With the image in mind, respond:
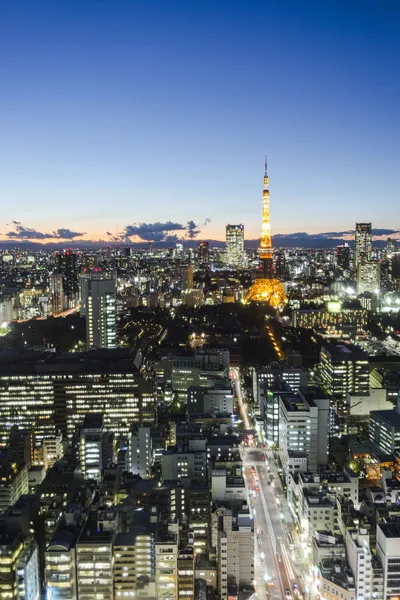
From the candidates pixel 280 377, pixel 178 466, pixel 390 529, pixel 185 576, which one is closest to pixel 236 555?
pixel 185 576

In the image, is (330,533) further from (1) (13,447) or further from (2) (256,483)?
(1) (13,447)

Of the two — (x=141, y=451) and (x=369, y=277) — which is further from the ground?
(x=369, y=277)

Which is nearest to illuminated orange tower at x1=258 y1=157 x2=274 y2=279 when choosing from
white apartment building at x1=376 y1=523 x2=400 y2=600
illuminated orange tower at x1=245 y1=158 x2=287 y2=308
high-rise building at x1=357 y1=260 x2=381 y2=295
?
illuminated orange tower at x1=245 y1=158 x2=287 y2=308

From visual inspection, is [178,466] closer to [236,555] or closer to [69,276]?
[236,555]

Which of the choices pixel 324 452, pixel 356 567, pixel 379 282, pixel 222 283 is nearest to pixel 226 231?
pixel 222 283

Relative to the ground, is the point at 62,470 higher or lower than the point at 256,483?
higher
